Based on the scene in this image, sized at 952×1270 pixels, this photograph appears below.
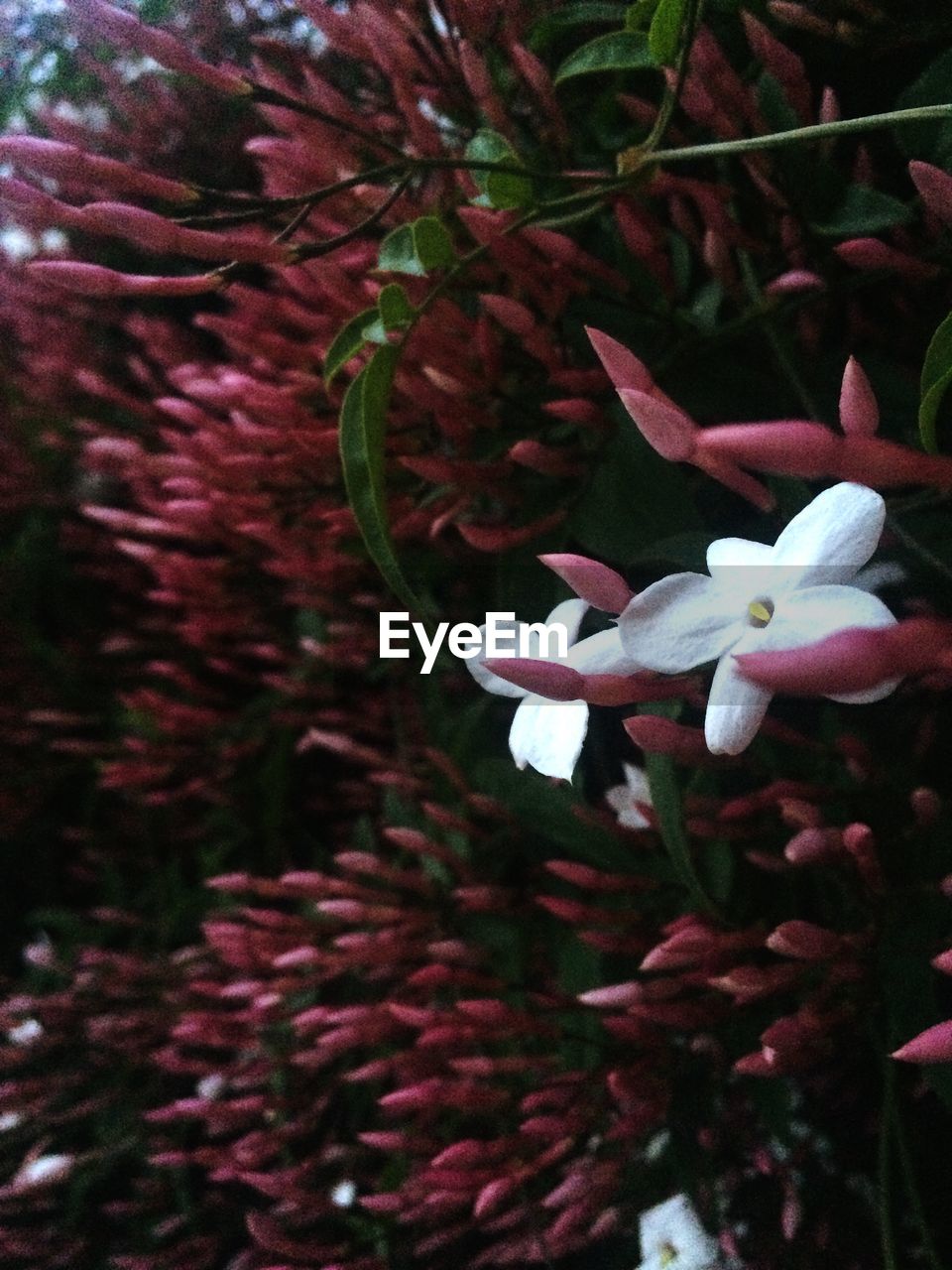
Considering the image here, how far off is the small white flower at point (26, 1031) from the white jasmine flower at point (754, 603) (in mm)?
596

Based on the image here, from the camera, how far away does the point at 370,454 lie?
1.11 feet

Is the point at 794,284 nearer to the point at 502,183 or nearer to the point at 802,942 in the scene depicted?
the point at 502,183

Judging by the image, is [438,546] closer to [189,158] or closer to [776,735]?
[776,735]

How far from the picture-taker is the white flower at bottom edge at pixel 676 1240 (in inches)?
19.7

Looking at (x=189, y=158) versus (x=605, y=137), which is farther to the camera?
(x=189, y=158)

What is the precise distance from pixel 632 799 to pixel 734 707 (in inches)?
8.9

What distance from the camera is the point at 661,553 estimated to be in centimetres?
38

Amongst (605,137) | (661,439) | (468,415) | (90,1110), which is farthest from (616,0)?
(90,1110)

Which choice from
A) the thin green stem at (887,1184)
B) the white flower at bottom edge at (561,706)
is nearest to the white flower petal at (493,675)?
the white flower at bottom edge at (561,706)

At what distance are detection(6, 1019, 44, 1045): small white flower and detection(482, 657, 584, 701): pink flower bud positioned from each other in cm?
57

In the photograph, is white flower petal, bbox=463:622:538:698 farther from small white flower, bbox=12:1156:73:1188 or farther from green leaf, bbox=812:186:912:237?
small white flower, bbox=12:1156:73:1188

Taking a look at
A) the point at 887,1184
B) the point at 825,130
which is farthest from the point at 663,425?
the point at 887,1184

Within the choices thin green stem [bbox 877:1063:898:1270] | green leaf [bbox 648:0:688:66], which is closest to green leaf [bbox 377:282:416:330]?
green leaf [bbox 648:0:688:66]

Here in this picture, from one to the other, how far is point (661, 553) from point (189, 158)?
0.63 meters
